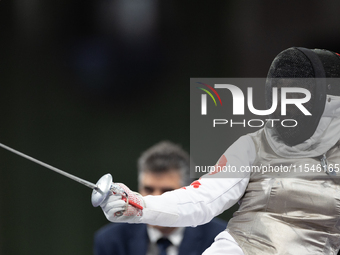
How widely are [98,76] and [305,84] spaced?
970mm

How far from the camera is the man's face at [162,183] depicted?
1543 mm

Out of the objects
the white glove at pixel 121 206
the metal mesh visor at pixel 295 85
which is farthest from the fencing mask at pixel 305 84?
the white glove at pixel 121 206

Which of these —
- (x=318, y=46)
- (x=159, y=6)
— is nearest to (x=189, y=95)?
(x=159, y=6)

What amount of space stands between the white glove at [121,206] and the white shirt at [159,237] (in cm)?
65

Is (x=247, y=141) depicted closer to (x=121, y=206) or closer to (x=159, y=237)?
(x=121, y=206)

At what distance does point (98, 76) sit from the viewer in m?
1.74

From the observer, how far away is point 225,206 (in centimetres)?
104

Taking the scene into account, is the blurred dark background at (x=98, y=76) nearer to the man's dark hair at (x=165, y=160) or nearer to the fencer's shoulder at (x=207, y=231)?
the man's dark hair at (x=165, y=160)

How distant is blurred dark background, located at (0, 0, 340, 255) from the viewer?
1693 mm

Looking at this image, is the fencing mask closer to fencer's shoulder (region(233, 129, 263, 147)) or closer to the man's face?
fencer's shoulder (region(233, 129, 263, 147))

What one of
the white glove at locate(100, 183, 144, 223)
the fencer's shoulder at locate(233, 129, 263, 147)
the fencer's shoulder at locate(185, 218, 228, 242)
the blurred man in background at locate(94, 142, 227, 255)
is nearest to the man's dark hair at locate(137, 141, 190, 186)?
→ the blurred man in background at locate(94, 142, 227, 255)

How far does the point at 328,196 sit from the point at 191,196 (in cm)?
35

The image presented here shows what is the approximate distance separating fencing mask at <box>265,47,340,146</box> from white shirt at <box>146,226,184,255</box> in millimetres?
648

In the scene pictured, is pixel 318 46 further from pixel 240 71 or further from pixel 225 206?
pixel 225 206
